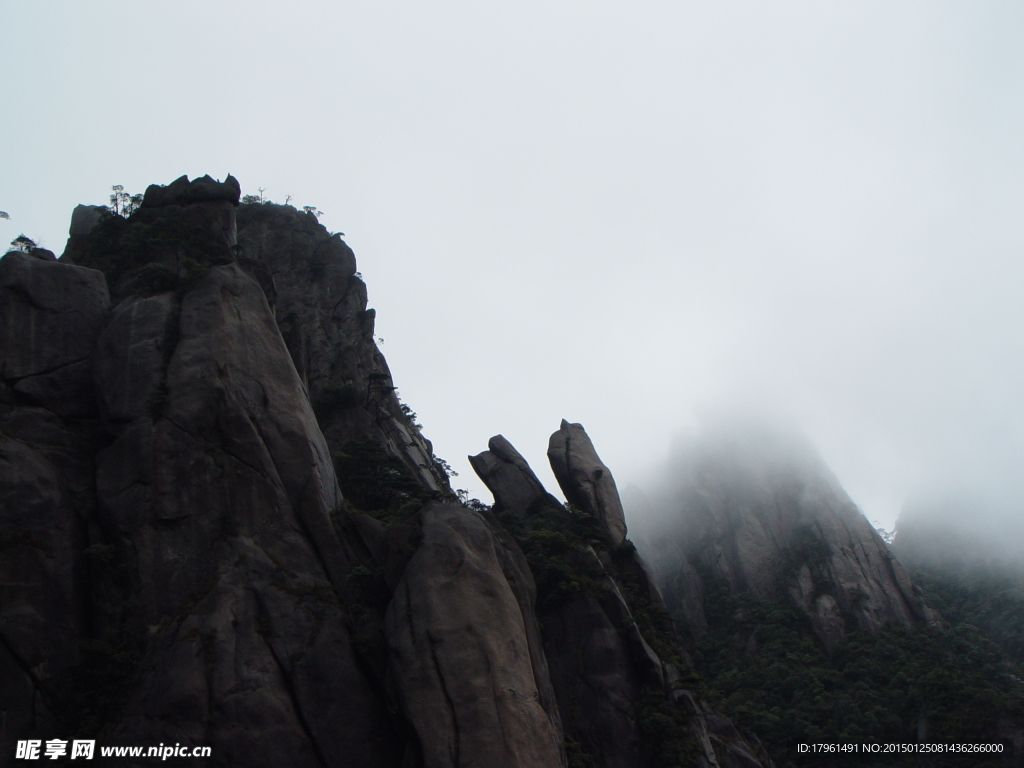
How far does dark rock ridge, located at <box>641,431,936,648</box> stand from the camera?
57.4 m

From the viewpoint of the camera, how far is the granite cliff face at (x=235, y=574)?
1956cm

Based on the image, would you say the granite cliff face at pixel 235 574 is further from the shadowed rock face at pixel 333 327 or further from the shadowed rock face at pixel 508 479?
the shadowed rock face at pixel 508 479

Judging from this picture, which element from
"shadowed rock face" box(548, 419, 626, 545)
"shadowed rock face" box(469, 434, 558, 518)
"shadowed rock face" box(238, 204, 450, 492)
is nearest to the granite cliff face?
"shadowed rock face" box(238, 204, 450, 492)

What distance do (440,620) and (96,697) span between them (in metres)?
9.24

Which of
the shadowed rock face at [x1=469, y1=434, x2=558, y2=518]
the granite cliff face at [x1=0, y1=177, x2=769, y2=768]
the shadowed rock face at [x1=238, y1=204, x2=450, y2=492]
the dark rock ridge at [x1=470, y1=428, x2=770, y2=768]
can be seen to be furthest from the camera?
the shadowed rock face at [x1=469, y1=434, x2=558, y2=518]

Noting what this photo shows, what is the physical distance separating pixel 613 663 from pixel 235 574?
54.5 feet

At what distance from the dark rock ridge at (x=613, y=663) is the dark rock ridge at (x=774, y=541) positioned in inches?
925

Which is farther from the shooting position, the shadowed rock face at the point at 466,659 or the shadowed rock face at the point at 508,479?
the shadowed rock face at the point at 508,479

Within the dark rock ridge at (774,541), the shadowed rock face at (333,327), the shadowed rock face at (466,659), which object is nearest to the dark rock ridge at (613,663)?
the shadowed rock face at (466,659)

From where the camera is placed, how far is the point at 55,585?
20984mm

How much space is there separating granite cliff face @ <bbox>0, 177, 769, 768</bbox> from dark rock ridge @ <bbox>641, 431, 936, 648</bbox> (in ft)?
96.4

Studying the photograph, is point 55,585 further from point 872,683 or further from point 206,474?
point 872,683

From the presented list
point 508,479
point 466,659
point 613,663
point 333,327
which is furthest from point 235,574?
point 508,479

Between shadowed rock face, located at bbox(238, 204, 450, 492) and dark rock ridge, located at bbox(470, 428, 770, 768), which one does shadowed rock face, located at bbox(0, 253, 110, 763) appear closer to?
shadowed rock face, located at bbox(238, 204, 450, 492)
